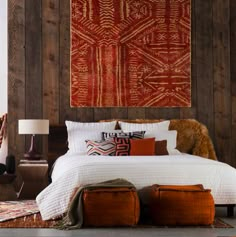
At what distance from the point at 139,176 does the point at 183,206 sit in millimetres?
510

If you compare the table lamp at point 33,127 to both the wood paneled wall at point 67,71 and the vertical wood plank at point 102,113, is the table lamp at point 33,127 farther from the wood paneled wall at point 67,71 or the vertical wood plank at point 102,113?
the vertical wood plank at point 102,113

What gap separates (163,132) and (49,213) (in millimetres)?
2238

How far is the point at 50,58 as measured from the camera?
21.9ft

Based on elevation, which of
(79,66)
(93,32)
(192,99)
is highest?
(93,32)

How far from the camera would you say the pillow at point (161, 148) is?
5.88m

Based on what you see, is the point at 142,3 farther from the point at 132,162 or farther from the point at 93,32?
the point at 132,162

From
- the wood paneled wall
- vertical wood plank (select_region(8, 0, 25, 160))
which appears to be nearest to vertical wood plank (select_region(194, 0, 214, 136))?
the wood paneled wall

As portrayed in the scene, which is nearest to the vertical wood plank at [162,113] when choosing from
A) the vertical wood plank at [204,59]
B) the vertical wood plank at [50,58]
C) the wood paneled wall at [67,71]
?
the wood paneled wall at [67,71]

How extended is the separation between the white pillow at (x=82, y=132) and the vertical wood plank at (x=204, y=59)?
1254 millimetres

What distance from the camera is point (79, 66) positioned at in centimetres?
671

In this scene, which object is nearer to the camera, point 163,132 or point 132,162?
point 132,162

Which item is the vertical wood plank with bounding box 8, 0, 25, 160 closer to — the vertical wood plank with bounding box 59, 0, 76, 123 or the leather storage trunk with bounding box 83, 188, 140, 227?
the vertical wood plank with bounding box 59, 0, 76, 123

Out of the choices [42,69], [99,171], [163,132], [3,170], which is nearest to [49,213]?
[99,171]

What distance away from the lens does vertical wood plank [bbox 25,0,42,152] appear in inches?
261
